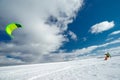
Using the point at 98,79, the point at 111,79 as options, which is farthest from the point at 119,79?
the point at 98,79

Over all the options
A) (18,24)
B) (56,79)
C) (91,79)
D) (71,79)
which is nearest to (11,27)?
(18,24)

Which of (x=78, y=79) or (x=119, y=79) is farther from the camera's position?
(x=78, y=79)

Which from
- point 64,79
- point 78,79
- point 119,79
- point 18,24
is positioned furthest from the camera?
point 18,24

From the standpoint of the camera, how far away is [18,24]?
17.0 meters

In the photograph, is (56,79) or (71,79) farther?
(56,79)

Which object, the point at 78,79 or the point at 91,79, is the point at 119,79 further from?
the point at 78,79

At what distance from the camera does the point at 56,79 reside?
11.6 meters

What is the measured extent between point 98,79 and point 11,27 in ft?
39.9

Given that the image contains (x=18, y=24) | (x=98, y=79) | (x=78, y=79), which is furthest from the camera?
(x=18, y=24)

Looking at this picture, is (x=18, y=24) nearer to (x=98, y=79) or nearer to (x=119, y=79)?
(x=98, y=79)

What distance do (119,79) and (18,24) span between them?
12.7 metres

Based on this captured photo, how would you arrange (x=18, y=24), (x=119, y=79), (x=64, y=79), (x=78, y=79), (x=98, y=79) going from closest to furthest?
(x=119, y=79) → (x=98, y=79) → (x=78, y=79) → (x=64, y=79) → (x=18, y=24)

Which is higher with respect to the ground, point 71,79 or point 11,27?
point 11,27

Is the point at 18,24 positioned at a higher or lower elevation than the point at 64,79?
higher
